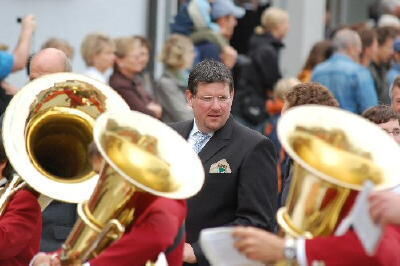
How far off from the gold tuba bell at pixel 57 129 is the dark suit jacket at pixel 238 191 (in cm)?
56

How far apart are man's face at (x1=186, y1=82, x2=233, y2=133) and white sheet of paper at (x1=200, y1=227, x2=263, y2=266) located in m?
1.47

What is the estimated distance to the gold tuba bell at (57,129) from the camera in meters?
6.17

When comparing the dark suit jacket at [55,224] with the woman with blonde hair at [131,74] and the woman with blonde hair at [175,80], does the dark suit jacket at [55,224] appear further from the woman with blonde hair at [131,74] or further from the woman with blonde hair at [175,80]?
the woman with blonde hair at [175,80]

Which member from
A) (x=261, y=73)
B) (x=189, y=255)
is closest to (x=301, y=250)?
(x=189, y=255)

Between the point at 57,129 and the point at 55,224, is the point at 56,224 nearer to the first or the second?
the point at 55,224

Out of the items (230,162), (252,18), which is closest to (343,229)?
(230,162)

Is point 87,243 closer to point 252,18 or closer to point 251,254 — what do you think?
point 251,254

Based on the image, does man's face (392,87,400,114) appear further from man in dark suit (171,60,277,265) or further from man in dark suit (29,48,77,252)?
man in dark suit (29,48,77,252)

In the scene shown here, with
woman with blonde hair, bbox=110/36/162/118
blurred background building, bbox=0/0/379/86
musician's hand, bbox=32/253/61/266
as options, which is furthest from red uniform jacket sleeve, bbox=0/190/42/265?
blurred background building, bbox=0/0/379/86

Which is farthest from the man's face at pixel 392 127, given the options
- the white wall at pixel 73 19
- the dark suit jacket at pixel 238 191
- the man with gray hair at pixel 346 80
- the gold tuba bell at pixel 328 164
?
the white wall at pixel 73 19

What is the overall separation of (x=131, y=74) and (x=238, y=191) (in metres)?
3.95

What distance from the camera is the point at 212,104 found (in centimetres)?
652

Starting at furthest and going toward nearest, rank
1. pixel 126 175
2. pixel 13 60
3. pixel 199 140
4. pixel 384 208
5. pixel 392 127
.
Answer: pixel 13 60 < pixel 392 127 < pixel 199 140 < pixel 126 175 < pixel 384 208

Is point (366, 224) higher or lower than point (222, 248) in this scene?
higher
